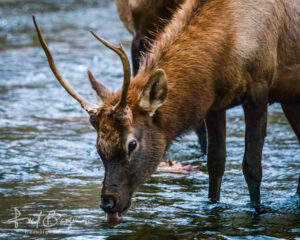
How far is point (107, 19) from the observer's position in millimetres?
20031

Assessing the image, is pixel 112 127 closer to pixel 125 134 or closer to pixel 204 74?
pixel 125 134

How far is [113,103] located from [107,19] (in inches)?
558

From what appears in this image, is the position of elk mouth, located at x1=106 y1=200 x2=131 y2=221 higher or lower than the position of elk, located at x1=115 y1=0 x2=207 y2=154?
lower

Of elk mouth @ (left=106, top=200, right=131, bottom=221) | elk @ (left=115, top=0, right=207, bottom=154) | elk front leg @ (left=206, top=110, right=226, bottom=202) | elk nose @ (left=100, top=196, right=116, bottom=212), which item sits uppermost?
elk @ (left=115, top=0, right=207, bottom=154)

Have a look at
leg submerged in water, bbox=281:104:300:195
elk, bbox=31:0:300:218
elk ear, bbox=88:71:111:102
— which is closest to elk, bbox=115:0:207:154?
leg submerged in water, bbox=281:104:300:195

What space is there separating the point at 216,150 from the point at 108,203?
1.89 meters

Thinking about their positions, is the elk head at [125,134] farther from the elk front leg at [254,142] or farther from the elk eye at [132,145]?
the elk front leg at [254,142]

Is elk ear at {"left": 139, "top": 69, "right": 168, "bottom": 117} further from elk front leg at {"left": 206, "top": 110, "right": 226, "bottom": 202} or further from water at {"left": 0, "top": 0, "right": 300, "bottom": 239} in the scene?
elk front leg at {"left": 206, "top": 110, "right": 226, "bottom": 202}

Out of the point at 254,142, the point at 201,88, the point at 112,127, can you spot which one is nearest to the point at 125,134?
the point at 112,127

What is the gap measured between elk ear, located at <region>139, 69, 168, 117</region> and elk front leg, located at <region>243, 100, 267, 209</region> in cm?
117

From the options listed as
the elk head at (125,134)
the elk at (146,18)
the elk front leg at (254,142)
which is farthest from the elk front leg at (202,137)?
the elk head at (125,134)

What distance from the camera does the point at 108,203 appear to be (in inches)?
231

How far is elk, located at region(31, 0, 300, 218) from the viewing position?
19.6 ft

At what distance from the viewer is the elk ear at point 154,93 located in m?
5.93
